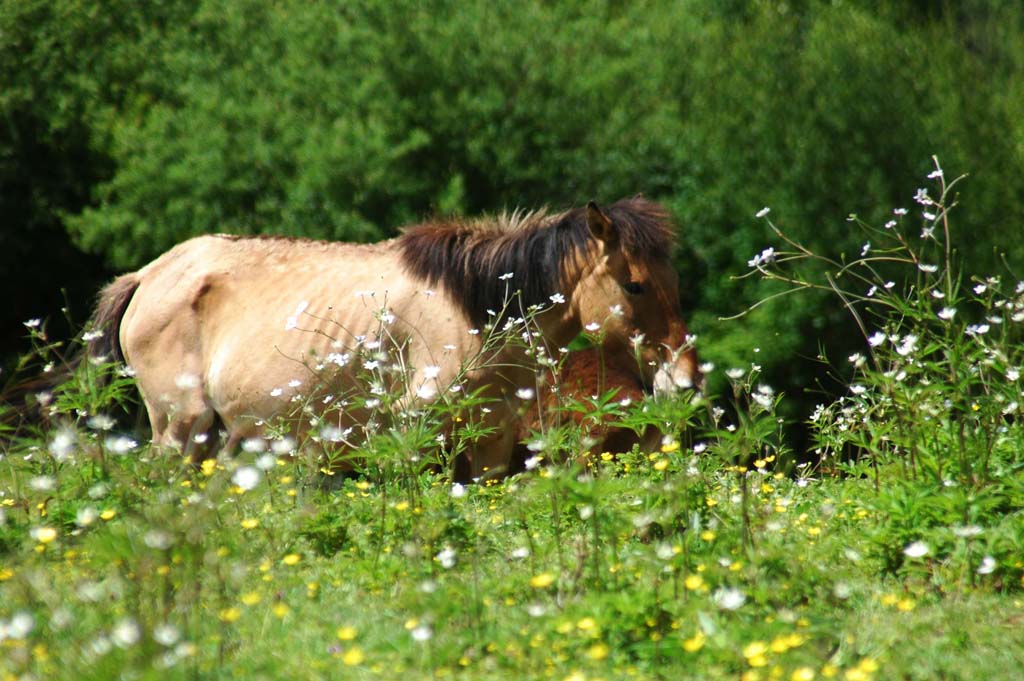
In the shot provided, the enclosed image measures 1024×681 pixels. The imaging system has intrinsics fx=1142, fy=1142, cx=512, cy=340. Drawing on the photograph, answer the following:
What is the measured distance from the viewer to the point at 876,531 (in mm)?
4078

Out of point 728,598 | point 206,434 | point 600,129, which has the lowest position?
point 206,434

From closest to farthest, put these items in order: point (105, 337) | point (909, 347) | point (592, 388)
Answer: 1. point (909, 347)
2. point (592, 388)
3. point (105, 337)

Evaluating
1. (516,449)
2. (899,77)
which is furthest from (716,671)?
(899,77)

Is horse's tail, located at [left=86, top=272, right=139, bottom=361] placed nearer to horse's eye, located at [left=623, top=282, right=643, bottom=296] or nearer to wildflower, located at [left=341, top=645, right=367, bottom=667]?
horse's eye, located at [left=623, top=282, right=643, bottom=296]

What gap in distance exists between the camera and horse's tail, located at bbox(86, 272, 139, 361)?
25.2 ft

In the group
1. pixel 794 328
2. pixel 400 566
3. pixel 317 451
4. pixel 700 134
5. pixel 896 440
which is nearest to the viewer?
pixel 400 566

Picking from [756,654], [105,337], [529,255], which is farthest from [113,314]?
[756,654]

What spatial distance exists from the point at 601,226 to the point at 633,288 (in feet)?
1.32

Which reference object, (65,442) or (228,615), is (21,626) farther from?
(65,442)

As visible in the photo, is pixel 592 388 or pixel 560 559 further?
pixel 592 388

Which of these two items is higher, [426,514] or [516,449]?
[426,514]

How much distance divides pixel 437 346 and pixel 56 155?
9883mm

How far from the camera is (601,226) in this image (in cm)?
645

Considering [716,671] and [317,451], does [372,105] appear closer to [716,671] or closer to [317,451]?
[317,451]
